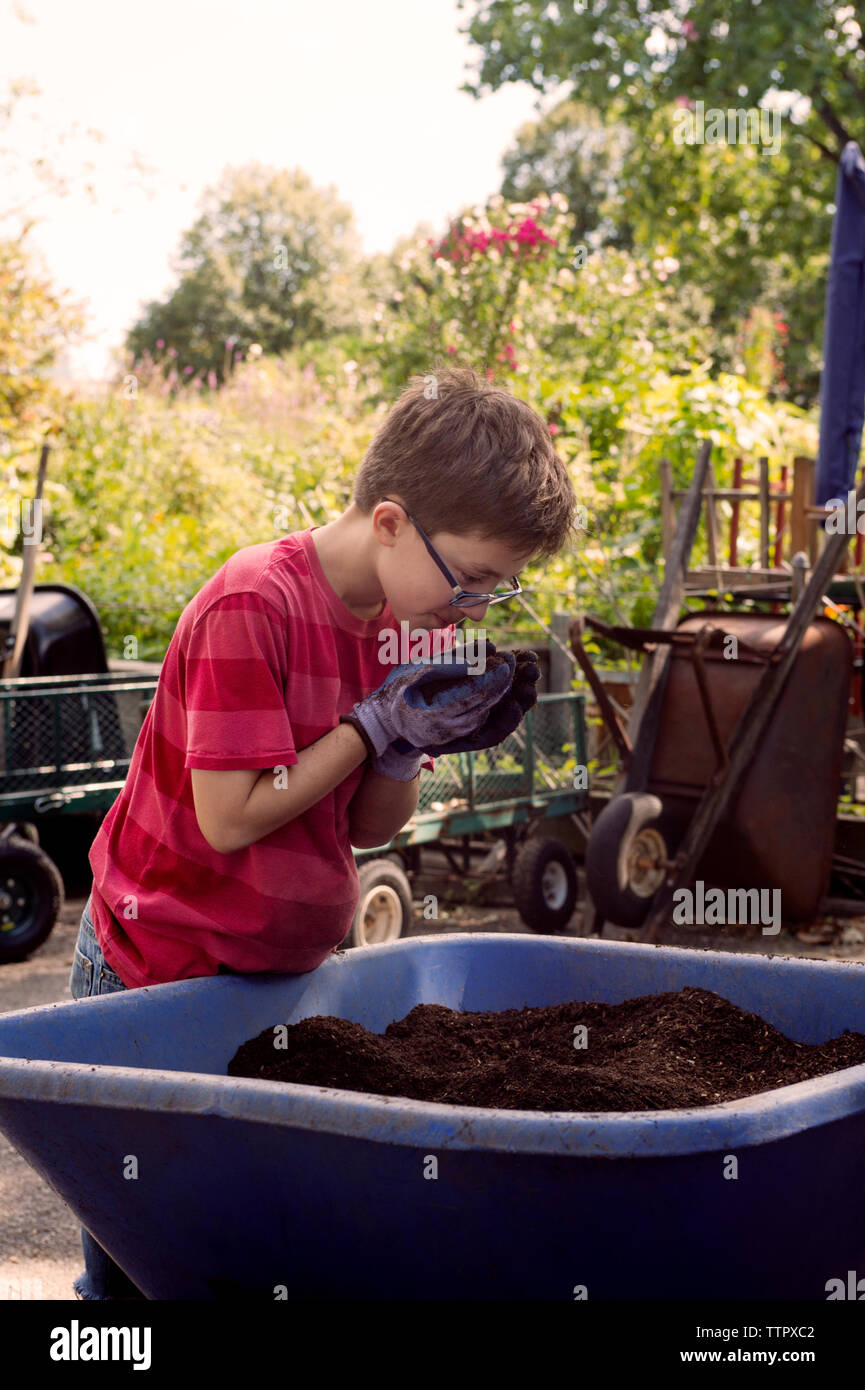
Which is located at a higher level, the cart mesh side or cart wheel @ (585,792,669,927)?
the cart mesh side

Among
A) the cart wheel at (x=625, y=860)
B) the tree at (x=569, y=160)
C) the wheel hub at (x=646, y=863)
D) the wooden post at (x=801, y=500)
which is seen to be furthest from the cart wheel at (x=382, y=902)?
the tree at (x=569, y=160)

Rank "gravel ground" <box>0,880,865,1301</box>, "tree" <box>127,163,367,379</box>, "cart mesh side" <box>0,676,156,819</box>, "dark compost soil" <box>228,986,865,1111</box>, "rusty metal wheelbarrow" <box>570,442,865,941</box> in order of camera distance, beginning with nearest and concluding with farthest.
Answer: "dark compost soil" <box>228,986,865,1111</box> → "gravel ground" <box>0,880,865,1301</box> → "rusty metal wheelbarrow" <box>570,442,865,941</box> → "cart mesh side" <box>0,676,156,819</box> → "tree" <box>127,163,367,379</box>

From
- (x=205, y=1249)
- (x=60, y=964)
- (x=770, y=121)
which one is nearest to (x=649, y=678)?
(x=60, y=964)

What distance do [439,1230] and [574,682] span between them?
4.82 meters

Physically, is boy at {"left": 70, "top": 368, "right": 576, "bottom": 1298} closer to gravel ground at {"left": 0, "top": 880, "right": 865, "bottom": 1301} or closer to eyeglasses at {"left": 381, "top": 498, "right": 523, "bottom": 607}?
eyeglasses at {"left": 381, "top": 498, "right": 523, "bottom": 607}

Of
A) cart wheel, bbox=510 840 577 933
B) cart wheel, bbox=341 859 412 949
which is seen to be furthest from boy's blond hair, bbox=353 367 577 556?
cart wheel, bbox=510 840 577 933

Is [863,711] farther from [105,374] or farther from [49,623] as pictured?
[105,374]

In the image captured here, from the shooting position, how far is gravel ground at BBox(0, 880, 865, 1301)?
2.36 metres

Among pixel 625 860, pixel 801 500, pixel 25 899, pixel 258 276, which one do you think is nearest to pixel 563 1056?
pixel 625 860

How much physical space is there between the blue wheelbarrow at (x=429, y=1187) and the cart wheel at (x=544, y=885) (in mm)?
3188

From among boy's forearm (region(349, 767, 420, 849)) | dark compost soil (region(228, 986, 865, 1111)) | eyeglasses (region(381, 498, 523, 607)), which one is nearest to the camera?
dark compost soil (region(228, 986, 865, 1111))

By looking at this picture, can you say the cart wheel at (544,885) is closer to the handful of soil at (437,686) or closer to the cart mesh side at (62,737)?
the cart mesh side at (62,737)

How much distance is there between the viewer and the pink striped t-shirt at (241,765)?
144cm

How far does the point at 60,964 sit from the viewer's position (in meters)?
4.26
